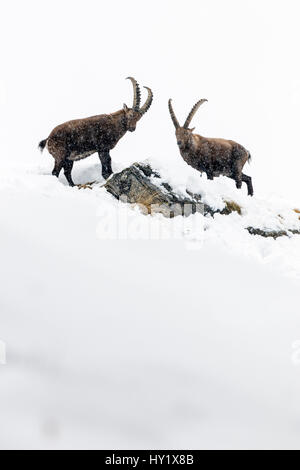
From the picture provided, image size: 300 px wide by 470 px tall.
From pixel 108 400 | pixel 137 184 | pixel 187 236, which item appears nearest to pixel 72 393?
pixel 108 400

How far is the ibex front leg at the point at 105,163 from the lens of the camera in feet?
32.3

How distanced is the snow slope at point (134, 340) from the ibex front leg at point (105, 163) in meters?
3.23

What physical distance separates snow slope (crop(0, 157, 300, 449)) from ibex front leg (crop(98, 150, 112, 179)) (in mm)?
3231

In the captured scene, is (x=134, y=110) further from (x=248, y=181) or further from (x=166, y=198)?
(x=248, y=181)

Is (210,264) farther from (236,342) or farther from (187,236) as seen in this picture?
(236,342)

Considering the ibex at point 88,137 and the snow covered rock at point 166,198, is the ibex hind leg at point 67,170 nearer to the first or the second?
the ibex at point 88,137

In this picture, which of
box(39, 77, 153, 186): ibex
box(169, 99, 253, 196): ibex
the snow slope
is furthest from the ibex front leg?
the snow slope

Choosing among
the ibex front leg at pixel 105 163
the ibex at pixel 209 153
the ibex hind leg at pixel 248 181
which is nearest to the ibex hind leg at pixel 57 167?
the ibex front leg at pixel 105 163

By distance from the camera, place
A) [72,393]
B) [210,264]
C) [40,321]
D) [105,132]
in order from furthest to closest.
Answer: [105,132], [210,264], [40,321], [72,393]

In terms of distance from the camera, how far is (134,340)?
4.25m

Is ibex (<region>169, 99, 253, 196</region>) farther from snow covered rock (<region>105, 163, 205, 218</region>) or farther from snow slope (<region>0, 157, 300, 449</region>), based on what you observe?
snow slope (<region>0, 157, 300, 449</region>)

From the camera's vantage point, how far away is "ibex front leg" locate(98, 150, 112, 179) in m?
9.85
